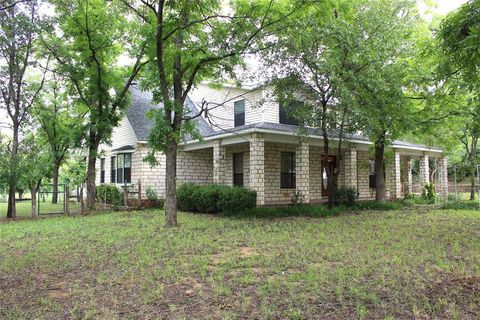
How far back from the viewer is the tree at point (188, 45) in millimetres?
9977

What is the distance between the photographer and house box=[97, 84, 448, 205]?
596 inches

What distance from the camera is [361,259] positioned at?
6.47m

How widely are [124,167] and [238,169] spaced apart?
6220 mm

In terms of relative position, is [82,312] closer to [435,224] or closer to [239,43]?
[239,43]

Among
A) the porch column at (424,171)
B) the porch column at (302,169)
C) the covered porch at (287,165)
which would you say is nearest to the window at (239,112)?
the covered porch at (287,165)

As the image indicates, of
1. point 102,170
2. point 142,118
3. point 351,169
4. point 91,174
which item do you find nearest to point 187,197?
point 91,174

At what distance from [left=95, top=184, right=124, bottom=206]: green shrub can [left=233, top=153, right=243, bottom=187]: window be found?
576 cm

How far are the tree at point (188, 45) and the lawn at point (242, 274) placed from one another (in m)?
2.65

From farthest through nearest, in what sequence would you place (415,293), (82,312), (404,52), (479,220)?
(404,52)
(479,220)
(415,293)
(82,312)

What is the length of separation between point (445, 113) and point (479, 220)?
482 cm

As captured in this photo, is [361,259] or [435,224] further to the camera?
[435,224]

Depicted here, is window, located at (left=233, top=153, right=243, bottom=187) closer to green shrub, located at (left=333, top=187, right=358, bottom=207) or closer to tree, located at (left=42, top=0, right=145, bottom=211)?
green shrub, located at (left=333, top=187, right=358, bottom=207)

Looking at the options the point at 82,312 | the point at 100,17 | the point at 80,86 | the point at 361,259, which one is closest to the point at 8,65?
the point at 80,86

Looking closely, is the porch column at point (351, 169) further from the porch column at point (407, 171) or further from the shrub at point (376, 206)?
the porch column at point (407, 171)
